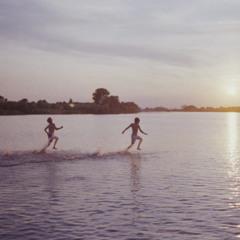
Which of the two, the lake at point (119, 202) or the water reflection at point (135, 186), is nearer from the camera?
the lake at point (119, 202)

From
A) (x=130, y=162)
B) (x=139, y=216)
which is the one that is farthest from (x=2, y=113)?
(x=139, y=216)

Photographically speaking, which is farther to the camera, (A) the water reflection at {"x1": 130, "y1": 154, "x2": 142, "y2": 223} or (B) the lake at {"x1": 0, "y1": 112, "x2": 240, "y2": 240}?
(A) the water reflection at {"x1": 130, "y1": 154, "x2": 142, "y2": 223}

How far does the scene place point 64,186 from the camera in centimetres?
1441

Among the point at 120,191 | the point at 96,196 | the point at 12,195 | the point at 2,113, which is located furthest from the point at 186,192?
the point at 2,113

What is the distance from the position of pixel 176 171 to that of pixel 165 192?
5.42 meters

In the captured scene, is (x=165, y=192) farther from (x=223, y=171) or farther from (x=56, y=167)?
(x=56, y=167)

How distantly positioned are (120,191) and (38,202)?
320cm

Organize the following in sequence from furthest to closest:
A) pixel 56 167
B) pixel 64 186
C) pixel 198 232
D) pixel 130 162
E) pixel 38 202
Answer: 1. pixel 130 162
2. pixel 56 167
3. pixel 64 186
4. pixel 38 202
5. pixel 198 232

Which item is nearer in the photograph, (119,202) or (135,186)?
(119,202)

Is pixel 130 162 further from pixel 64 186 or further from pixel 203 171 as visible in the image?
pixel 64 186

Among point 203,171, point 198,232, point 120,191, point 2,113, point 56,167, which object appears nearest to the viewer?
point 198,232

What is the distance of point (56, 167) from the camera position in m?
20.0

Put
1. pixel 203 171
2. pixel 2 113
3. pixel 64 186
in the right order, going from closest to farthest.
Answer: pixel 64 186 → pixel 203 171 → pixel 2 113

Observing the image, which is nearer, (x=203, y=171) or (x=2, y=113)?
(x=203, y=171)
